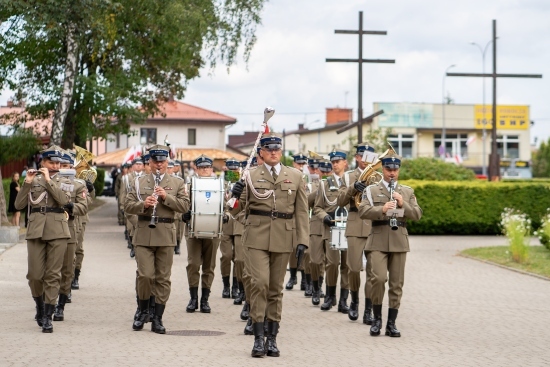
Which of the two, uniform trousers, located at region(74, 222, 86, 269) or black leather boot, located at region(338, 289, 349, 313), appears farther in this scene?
uniform trousers, located at region(74, 222, 86, 269)

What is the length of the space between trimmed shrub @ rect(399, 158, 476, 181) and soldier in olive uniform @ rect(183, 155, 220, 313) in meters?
21.5

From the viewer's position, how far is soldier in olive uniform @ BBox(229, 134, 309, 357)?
11.3 metres

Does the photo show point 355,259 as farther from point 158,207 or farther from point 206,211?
point 158,207

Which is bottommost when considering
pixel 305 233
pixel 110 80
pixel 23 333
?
pixel 23 333

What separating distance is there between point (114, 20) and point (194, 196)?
65.5 feet

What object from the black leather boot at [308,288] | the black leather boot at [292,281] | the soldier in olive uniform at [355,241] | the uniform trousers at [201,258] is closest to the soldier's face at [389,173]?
the soldier in olive uniform at [355,241]

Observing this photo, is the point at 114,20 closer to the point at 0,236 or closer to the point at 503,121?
the point at 0,236

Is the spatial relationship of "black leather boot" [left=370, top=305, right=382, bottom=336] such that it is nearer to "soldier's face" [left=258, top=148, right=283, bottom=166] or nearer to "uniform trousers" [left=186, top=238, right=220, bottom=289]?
"soldier's face" [left=258, top=148, right=283, bottom=166]

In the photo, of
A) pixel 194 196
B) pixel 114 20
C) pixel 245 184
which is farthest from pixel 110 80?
pixel 245 184

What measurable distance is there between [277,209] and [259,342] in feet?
4.47

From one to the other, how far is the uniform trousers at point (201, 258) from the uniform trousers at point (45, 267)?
7.49ft

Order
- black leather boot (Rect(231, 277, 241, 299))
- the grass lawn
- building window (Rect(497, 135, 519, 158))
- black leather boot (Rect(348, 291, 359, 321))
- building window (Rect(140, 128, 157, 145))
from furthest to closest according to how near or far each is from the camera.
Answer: building window (Rect(497, 135, 519, 158)) < building window (Rect(140, 128, 157, 145)) < the grass lawn < black leather boot (Rect(231, 277, 241, 299)) < black leather boot (Rect(348, 291, 359, 321))

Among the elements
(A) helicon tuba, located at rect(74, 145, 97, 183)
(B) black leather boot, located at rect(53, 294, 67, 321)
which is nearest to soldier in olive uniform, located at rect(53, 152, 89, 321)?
(B) black leather boot, located at rect(53, 294, 67, 321)

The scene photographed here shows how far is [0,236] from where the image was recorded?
26.4 metres
